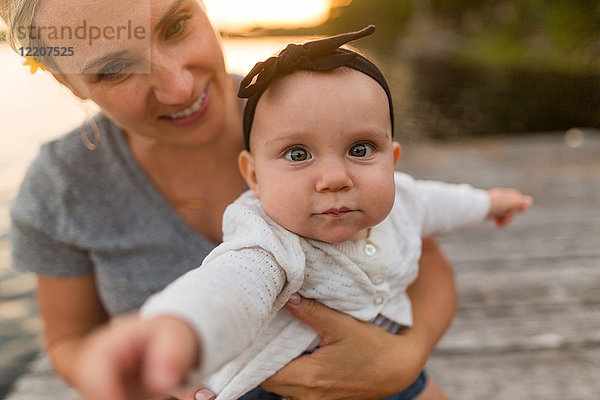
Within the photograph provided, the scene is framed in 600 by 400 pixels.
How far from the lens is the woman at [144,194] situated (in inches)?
42.0

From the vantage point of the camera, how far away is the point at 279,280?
85cm

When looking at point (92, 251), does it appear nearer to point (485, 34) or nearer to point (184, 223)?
point (184, 223)

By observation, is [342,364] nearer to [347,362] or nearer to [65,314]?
[347,362]

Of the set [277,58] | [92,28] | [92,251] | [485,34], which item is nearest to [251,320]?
[277,58]

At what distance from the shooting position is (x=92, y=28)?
1.05 metres

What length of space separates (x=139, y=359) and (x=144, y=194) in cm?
110

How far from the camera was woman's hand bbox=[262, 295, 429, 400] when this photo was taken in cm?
103

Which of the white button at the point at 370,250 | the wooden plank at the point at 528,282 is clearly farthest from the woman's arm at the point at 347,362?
the wooden plank at the point at 528,282

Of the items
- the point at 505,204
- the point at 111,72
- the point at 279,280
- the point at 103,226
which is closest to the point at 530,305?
the point at 505,204

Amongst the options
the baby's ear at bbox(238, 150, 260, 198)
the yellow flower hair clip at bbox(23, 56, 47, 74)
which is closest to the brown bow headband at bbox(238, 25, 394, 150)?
the baby's ear at bbox(238, 150, 260, 198)

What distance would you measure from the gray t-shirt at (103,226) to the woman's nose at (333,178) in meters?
0.67

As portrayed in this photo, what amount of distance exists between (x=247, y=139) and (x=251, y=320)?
0.56 meters

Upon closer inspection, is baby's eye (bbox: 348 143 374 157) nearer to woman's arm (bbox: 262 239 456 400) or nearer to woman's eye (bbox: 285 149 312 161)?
woman's eye (bbox: 285 149 312 161)

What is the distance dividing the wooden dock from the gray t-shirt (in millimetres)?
670
